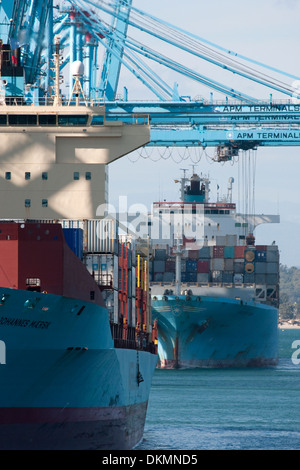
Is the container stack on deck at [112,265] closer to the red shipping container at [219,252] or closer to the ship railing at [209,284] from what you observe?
the ship railing at [209,284]

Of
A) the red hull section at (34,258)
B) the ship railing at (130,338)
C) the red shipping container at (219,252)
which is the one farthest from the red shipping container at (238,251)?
the red hull section at (34,258)

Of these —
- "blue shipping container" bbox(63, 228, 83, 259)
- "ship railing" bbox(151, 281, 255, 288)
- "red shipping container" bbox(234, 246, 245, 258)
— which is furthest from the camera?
"red shipping container" bbox(234, 246, 245, 258)

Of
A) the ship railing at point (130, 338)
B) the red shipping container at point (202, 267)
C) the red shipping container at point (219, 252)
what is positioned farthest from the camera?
the red shipping container at point (219, 252)

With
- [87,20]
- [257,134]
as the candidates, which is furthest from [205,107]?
[87,20]

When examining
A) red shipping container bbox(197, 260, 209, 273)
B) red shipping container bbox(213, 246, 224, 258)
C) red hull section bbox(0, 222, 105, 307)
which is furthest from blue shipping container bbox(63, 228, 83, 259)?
red shipping container bbox(213, 246, 224, 258)

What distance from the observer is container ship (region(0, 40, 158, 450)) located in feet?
78.2

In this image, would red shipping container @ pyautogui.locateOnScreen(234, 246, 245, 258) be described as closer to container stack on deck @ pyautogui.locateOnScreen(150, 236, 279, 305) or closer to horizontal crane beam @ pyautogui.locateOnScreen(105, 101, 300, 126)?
container stack on deck @ pyautogui.locateOnScreen(150, 236, 279, 305)

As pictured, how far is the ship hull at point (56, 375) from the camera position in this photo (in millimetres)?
23578

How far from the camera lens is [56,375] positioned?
24453 millimetres

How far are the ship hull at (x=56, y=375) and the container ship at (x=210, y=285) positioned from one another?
35.5 meters

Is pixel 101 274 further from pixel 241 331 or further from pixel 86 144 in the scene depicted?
pixel 241 331

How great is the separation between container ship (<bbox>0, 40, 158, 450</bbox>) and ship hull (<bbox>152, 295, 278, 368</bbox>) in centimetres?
2859

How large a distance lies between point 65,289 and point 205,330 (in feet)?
140

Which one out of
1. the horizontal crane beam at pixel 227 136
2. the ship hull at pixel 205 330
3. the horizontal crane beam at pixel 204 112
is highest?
the horizontal crane beam at pixel 204 112
